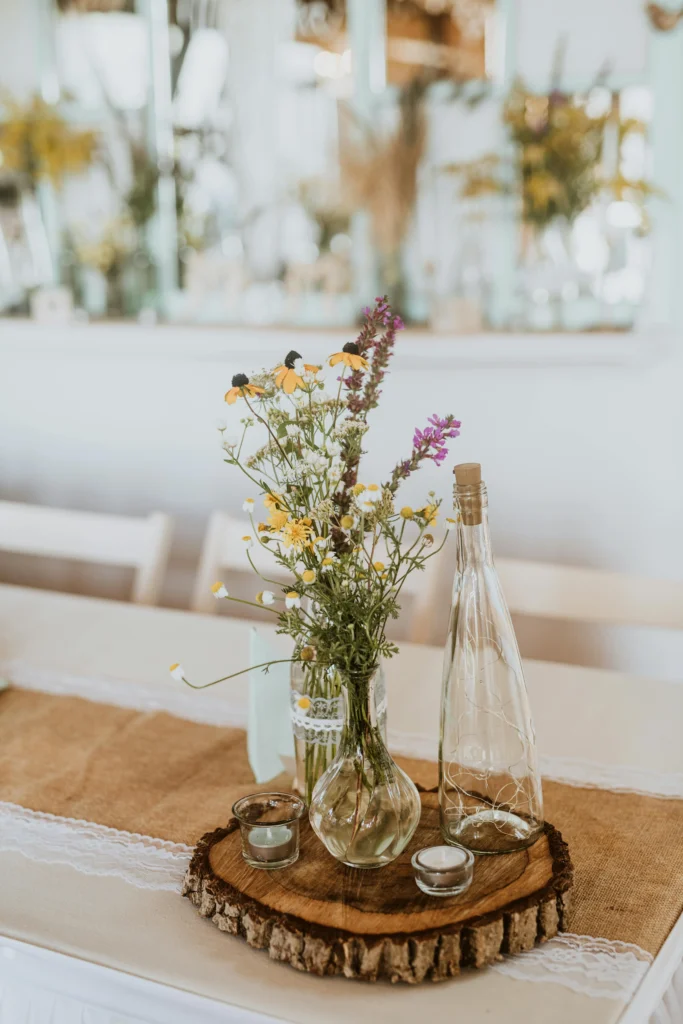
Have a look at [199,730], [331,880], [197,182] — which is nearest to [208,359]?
[197,182]

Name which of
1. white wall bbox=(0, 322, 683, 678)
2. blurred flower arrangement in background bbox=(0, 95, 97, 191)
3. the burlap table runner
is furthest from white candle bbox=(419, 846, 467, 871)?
blurred flower arrangement in background bbox=(0, 95, 97, 191)

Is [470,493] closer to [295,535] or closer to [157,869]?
[295,535]

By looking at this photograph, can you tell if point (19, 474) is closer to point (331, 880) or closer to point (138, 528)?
point (138, 528)

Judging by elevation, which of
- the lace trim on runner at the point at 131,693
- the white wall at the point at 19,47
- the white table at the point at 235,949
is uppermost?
the white wall at the point at 19,47

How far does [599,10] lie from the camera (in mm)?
2141

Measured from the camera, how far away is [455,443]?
7.70 ft

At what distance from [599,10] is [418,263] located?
637 millimetres

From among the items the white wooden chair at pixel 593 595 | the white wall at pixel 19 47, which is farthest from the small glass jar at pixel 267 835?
the white wall at pixel 19 47

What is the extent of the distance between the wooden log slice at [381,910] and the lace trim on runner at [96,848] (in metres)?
0.06

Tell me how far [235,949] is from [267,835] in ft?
0.32

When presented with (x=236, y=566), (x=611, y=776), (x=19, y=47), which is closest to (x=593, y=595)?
(x=611, y=776)

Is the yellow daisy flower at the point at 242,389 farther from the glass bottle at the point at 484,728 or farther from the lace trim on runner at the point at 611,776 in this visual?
the lace trim on runner at the point at 611,776

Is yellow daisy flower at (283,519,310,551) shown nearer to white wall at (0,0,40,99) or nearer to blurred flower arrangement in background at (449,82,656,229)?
blurred flower arrangement in background at (449,82,656,229)

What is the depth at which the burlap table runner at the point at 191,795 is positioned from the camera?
0.90m
